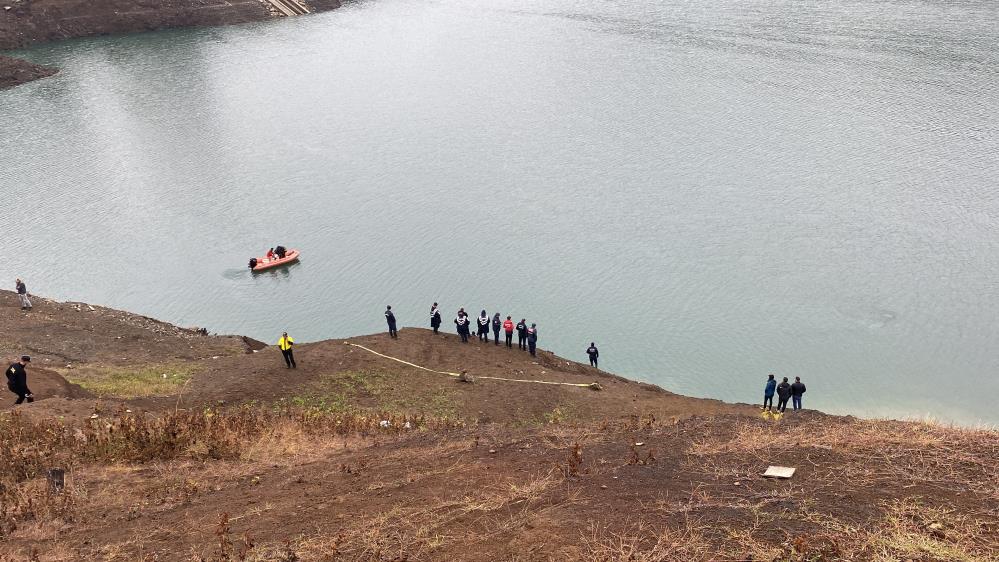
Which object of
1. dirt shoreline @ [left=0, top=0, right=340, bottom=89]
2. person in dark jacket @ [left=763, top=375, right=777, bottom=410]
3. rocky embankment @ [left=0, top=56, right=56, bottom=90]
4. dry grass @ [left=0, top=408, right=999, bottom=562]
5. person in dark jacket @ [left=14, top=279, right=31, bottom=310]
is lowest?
dry grass @ [left=0, top=408, right=999, bottom=562]

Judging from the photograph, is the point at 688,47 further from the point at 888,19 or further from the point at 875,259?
the point at 875,259

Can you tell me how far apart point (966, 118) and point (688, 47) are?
31.2m

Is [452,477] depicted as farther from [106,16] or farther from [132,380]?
[106,16]

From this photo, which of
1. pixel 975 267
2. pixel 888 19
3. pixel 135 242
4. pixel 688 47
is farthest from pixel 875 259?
pixel 888 19

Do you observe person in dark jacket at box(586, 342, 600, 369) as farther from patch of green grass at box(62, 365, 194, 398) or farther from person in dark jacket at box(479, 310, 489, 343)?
patch of green grass at box(62, 365, 194, 398)

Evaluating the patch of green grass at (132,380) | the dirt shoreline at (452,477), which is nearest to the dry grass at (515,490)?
the dirt shoreline at (452,477)

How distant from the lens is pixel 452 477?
17.8 metres

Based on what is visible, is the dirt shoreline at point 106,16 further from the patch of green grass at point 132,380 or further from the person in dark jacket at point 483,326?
the person in dark jacket at point 483,326

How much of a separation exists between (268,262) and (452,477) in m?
31.1

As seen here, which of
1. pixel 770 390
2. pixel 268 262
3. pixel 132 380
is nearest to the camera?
pixel 132 380

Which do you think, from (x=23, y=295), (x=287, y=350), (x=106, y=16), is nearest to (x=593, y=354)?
(x=287, y=350)

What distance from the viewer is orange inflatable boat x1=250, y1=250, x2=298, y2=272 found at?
151ft

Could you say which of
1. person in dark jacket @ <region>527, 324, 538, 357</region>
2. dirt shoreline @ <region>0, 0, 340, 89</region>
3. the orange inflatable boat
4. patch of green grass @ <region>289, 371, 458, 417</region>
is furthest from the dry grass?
dirt shoreline @ <region>0, 0, 340, 89</region>

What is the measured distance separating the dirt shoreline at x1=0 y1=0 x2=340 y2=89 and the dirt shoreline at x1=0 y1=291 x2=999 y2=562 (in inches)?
3641
